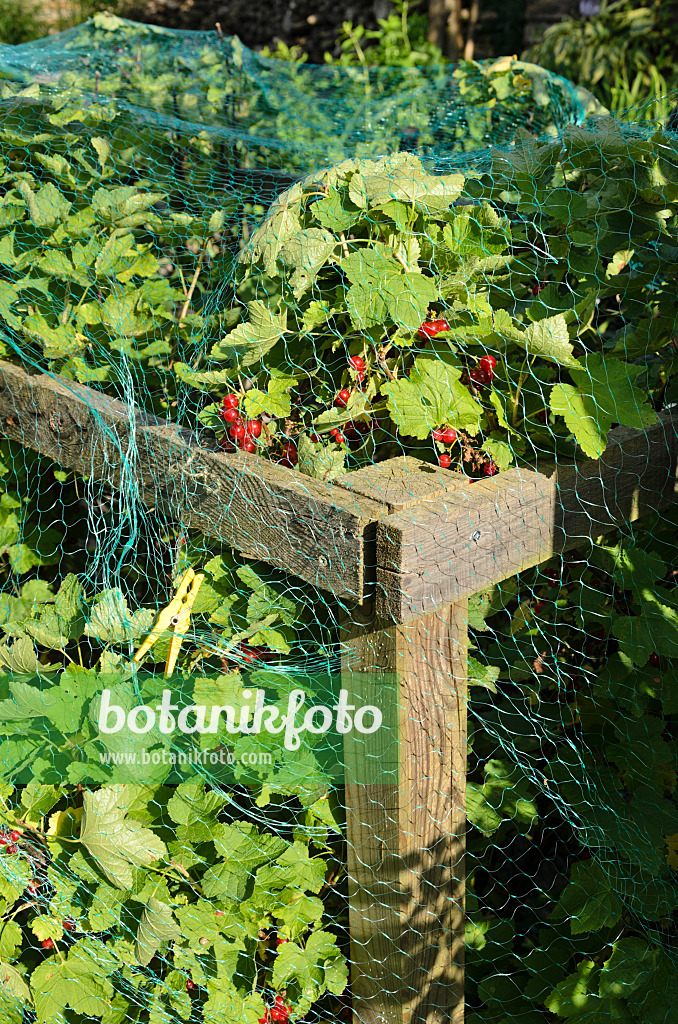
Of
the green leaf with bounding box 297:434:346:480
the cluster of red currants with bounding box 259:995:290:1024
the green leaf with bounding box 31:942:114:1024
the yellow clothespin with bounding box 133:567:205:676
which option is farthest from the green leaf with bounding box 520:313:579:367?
the green leaf with bounding box 31:942:114:1024

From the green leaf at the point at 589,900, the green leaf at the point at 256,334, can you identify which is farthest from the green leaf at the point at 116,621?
the green leaf at the point at 589,900

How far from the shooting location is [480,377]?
1.28m

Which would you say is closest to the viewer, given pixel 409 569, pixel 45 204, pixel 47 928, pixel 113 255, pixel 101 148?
pixel 409 569

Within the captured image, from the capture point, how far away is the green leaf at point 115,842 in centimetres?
134

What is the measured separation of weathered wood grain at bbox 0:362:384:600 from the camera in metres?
1.10

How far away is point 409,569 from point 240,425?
1.41 feet

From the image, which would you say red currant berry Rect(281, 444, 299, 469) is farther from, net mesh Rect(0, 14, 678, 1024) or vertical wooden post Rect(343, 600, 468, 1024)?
vertical wooden post Rect(343, 600, 468, 1024)

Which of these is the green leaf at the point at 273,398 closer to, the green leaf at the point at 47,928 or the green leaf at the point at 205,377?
the green leaf at the point at 205,377

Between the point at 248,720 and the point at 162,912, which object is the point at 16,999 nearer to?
the point at 162,912

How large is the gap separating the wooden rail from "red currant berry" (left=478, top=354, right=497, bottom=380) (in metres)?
0.17

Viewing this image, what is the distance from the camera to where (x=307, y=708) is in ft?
4.40

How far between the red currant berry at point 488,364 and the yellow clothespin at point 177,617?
0.58m

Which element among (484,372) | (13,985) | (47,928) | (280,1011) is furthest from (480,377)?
(13,985)

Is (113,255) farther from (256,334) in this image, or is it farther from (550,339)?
(550,339)
